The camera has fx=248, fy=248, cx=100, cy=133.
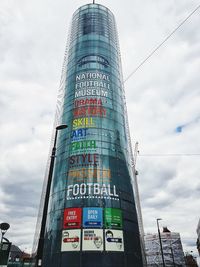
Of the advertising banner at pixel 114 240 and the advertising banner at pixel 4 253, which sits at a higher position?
the advertising banner at pixel 114 240

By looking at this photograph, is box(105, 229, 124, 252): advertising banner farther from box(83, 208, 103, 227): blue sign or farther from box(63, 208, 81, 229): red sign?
box(63, 208, 81, 229): red sign

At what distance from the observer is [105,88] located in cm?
4878

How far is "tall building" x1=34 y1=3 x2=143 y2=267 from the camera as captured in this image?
112 ft

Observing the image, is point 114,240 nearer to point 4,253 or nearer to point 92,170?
point 92,170

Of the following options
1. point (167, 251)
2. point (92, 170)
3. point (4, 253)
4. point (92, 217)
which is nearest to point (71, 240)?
point (92, 217)

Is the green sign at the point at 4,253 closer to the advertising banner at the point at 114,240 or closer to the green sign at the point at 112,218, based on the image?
the advertising banner at the point at 114,240

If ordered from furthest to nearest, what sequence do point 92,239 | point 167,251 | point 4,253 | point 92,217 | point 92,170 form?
point 167,251 < point 92,170 < point 92,217 < point 92,239 < point 4,253

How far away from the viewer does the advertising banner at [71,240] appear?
110 feet

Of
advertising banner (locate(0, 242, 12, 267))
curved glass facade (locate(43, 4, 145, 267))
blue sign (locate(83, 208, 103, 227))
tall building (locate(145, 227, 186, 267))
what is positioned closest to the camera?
advertising banner (locate(0, 242, 12, 267))

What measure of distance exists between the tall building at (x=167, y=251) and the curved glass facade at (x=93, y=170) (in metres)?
63.9

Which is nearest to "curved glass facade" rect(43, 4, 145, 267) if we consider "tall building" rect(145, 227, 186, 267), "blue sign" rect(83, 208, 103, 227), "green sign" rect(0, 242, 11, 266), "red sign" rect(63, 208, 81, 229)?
"red sign" rect(63, 208, 81, 229)

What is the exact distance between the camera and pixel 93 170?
39.8 metres

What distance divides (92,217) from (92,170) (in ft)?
24.4

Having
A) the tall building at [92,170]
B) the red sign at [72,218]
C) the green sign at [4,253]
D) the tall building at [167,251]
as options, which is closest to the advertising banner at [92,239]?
the tall building at [92,170]
